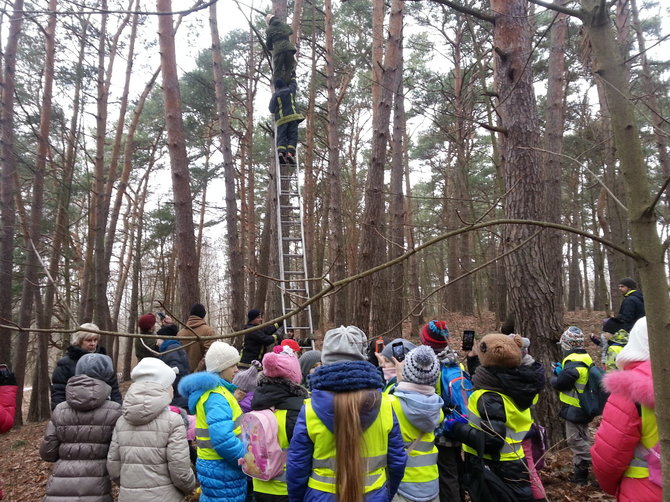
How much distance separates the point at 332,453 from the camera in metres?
2.27

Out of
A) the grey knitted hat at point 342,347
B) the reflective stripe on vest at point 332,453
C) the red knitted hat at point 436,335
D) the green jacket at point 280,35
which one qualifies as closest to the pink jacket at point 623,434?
the reflective stripe on vest at point 332,453

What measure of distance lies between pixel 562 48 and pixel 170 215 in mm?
15924

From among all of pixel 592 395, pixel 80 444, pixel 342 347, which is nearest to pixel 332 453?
pixel 342 347

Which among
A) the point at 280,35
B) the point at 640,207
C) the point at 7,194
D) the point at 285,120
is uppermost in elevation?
the point at 280,35

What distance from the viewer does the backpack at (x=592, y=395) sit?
13.6 ft

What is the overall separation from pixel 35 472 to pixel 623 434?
7443 mm

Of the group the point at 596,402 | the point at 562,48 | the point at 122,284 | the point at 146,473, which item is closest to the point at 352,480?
the point at 146,473

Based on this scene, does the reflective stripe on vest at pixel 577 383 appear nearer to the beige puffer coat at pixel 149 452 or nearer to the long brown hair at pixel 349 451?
the long brown hair at pixel 349 451

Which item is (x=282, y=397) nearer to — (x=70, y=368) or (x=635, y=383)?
(x=635, y=383)

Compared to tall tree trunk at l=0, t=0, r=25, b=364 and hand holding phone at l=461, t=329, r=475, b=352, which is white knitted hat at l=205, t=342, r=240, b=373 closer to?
hand holding phone at l=461, t=329, r=475, b=352

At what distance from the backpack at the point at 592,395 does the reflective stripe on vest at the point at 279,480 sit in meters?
3.02

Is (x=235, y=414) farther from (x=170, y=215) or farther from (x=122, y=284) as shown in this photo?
(x=122, y=284)

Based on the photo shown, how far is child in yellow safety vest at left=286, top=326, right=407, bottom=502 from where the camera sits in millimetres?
2205

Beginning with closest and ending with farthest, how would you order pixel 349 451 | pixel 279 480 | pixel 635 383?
1. pixel 635 383
2. pixel 349 451
3. pixel 279 480
